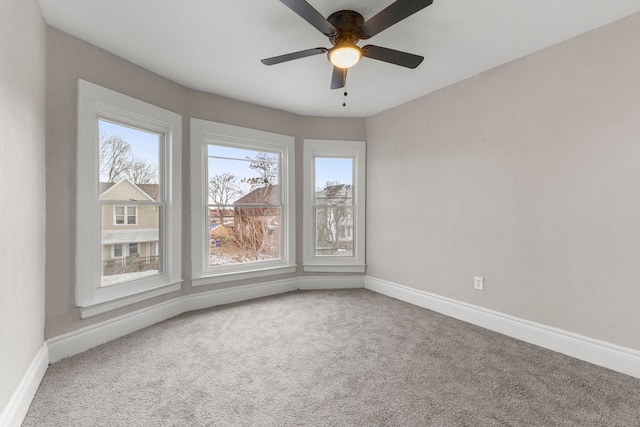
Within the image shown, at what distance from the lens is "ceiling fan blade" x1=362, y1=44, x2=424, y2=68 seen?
204 centimetres

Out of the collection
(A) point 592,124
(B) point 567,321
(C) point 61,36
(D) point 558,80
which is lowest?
(B) point 567,321

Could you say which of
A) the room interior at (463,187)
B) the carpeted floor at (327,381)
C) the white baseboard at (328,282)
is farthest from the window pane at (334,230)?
the carpeted floor at (327,381)

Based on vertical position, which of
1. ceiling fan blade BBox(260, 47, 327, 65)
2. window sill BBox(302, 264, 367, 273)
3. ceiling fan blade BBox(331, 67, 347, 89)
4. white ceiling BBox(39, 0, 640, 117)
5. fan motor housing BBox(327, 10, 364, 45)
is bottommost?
window sill BBox(302, 264, 367, 273)

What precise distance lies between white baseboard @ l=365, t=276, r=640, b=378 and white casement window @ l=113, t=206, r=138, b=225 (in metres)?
3.10

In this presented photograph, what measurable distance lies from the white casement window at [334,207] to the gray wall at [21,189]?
9.07 feet

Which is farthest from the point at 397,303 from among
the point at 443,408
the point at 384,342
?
the point at 443,408

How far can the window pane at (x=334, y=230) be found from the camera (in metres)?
4.30

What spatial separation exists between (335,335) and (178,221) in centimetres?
200

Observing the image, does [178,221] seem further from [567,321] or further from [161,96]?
[567,321]

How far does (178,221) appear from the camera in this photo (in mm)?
3166

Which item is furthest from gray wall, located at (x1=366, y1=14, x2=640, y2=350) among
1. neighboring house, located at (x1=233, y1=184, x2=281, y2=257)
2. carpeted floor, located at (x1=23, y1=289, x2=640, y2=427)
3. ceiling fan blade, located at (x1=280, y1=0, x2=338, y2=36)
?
ceiling fan blade, located at (x1=280, y1=0, x2=338, y2=36)

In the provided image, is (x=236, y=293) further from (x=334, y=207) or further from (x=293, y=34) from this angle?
(x=293, y=34)

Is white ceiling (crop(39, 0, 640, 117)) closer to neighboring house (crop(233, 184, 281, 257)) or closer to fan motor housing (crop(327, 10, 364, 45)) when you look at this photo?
fan motor housing (crop(327, 10, 364, 45))

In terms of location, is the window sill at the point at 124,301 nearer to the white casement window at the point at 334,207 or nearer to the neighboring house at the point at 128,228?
the neighboring house at the point at 128,228
